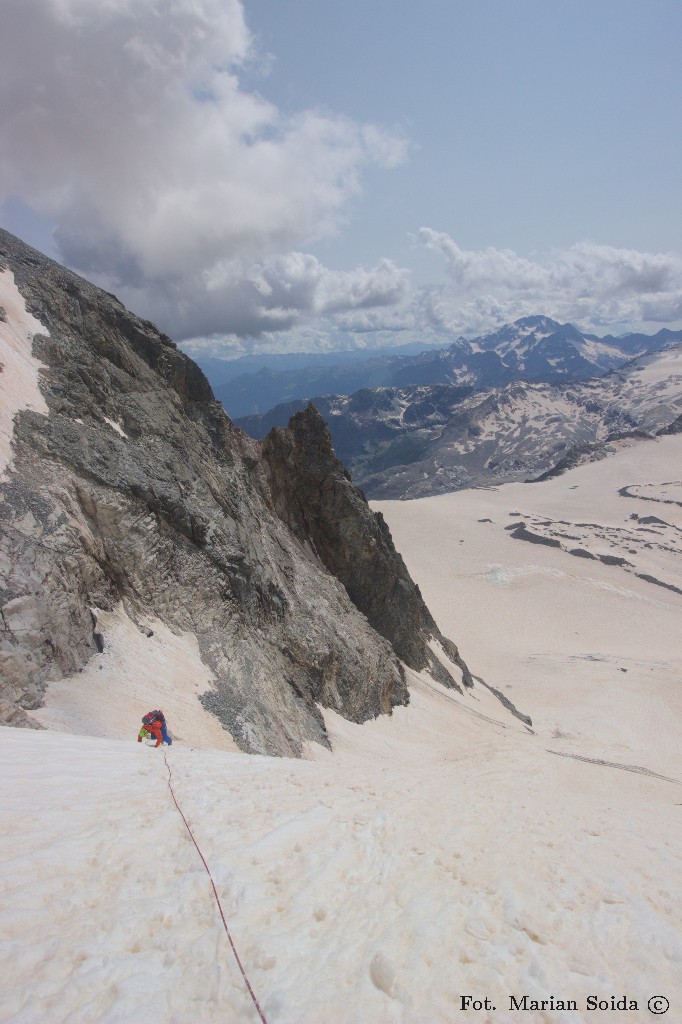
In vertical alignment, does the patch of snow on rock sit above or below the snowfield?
above

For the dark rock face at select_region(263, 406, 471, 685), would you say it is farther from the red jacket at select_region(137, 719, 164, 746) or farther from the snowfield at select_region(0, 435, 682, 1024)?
the red jacket at select_region(137, 719, 164, 746)

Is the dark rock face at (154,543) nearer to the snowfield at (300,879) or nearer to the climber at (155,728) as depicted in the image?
the snowfield at (300,879)

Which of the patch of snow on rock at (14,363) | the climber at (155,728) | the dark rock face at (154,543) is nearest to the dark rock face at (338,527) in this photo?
the dark rock face at (154,543)

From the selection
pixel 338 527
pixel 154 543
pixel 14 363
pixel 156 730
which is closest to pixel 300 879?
pixel 156 730

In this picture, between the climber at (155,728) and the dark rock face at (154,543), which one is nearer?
the climber at (155,728)

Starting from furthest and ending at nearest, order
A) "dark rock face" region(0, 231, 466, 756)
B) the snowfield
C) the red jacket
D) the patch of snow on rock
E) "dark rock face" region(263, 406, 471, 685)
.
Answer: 1. "dark rock face" region(263, 406, 471, 685)
2. the patch of snow on rock
3. "dark rock face" region(0, 231, 466, 756)
4. the red jacket
5. the snowfield

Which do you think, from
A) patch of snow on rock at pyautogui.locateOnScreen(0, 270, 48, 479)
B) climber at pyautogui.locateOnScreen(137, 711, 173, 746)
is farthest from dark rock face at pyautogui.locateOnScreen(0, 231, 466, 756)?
climber at pyautogui.locateOnScreen(137, 711, 173, 746)

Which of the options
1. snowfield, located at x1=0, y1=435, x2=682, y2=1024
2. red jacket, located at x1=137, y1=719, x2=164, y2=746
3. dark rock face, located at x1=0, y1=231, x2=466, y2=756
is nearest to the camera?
snowfield, located at x1=0, y1=435, x2=682, y2=1024
